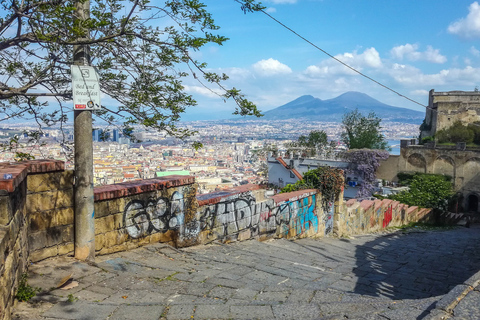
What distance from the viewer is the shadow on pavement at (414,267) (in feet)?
20.6

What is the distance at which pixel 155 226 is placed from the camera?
6.44 m

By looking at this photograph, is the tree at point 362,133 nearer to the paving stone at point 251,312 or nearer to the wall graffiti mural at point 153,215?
the wall graffiti mural at point 153,215

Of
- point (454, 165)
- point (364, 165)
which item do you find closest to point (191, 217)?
point (364, 165)

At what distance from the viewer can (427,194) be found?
1067 inches

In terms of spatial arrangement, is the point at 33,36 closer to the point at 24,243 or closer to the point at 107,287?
the point at 24,243

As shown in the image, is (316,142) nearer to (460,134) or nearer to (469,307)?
(460,134)

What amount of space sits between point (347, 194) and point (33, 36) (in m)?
28.7

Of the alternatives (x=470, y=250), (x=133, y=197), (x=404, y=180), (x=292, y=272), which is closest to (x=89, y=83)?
(x=133, y=197)

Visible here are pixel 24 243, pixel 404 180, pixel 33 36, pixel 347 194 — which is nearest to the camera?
pixel 24 243

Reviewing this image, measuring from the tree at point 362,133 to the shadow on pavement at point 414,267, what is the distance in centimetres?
2900

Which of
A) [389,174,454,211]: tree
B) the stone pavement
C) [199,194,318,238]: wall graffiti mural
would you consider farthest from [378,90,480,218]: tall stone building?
the stone pavement

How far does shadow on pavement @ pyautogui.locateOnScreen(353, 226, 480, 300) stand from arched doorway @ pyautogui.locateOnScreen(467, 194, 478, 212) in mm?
23130

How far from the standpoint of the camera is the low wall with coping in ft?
12.2

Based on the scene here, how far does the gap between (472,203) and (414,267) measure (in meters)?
29.6
